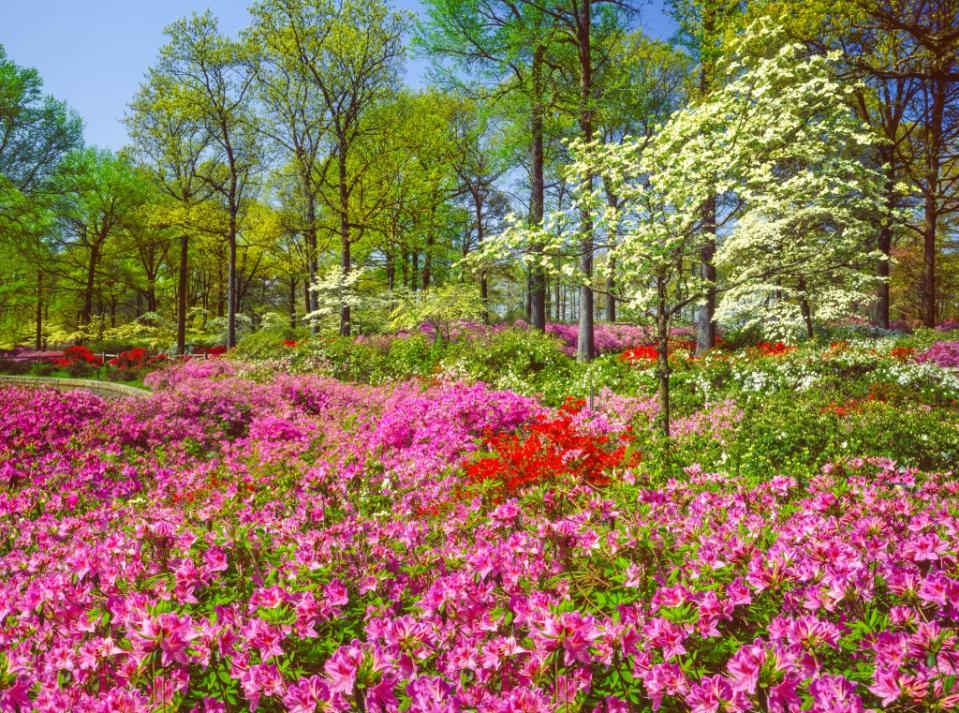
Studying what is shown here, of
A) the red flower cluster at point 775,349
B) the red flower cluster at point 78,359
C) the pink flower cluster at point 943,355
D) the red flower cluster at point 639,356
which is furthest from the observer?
the red flower cluster at point 78,359

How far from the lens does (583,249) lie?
883 cm

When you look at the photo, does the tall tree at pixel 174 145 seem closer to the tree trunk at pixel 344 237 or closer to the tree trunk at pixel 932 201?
the tree trunk at pixel 344 237

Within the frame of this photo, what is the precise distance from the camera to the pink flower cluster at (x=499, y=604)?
157 cm

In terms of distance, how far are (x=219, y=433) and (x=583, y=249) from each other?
655 cm

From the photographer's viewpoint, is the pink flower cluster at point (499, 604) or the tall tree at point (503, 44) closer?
the pink flower cluster at point (499, 604)

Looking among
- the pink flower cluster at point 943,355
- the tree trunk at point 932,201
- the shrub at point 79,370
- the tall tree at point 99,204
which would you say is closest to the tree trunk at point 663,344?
the pink flower cluster at point 943,355

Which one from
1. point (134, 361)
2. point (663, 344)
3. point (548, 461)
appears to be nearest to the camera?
point (548, 461)

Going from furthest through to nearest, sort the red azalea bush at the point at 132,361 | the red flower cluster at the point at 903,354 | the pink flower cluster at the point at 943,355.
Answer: the red azalea bush at the point at 132,361
the red flower cluster at the point at 903,354
the pink flower cluster at the point at 943,355

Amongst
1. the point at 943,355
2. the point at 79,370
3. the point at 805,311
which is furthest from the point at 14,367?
the point at 943,355

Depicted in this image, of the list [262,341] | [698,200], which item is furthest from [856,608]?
[262,341]

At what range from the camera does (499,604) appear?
7.05 feet

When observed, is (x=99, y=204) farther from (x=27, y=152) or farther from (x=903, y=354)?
(x=903, y=354)

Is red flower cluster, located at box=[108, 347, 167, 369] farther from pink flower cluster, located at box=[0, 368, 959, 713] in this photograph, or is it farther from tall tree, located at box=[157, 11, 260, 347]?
pink flower cluster, located at box=[0, 368, 959, 713]

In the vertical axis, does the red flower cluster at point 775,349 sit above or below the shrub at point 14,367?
above
